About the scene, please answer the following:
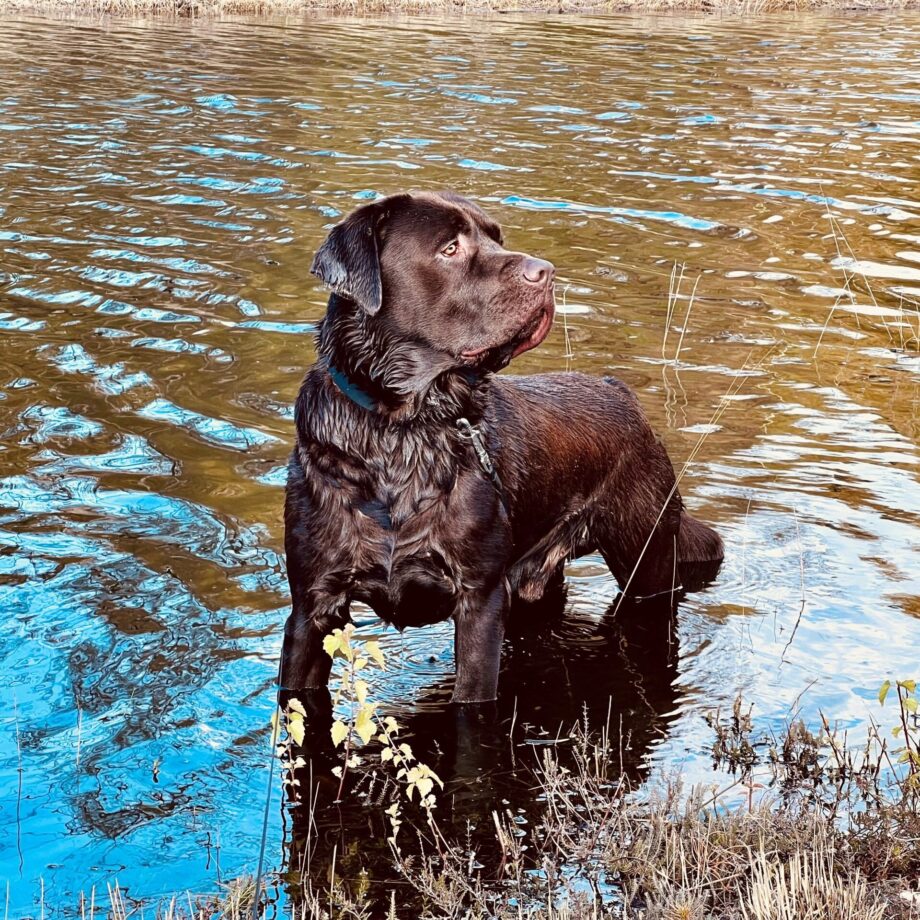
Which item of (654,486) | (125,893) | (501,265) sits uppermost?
(501,265)

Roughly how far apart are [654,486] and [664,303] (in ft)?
17.3

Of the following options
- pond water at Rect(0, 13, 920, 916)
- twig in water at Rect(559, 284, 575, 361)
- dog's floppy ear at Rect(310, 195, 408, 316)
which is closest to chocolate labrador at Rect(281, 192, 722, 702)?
dog's floppy ear at Rect(310, 195, 408, 316)

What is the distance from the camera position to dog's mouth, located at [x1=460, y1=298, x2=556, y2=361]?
494cm

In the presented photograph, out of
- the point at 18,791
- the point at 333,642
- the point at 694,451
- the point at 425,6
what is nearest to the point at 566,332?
the point at 694,451

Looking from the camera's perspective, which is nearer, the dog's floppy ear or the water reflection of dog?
the water reflection of dog

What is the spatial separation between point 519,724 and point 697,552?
5.74 ft

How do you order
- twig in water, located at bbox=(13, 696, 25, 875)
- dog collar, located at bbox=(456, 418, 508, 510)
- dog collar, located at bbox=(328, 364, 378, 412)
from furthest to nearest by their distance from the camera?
dog collar, located at bbox=(456, 418, 508, 510) < dog collar, located at bbox=(328, 364, 378, 412) < twig in water, located at bbox=(13, 696, 25, 875)

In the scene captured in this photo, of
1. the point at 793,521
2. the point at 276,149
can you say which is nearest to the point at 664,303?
the point at 793,521

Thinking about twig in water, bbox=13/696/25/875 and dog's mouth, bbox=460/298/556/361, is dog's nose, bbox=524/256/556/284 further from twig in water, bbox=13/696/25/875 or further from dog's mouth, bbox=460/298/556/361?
twig in water, bbox=13/696/25/875

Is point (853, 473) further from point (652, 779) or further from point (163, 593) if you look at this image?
point (163, 593)

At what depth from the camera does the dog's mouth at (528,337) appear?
4941 mm

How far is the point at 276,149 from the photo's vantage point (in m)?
17.2

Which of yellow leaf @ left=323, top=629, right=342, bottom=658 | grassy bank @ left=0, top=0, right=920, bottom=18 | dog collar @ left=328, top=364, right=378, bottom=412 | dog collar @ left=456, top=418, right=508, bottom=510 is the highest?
grassy bank @ left=0, top=0, right=920, bottom=18

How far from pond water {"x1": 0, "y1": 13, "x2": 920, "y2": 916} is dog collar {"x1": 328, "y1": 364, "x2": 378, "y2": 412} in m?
1.31
